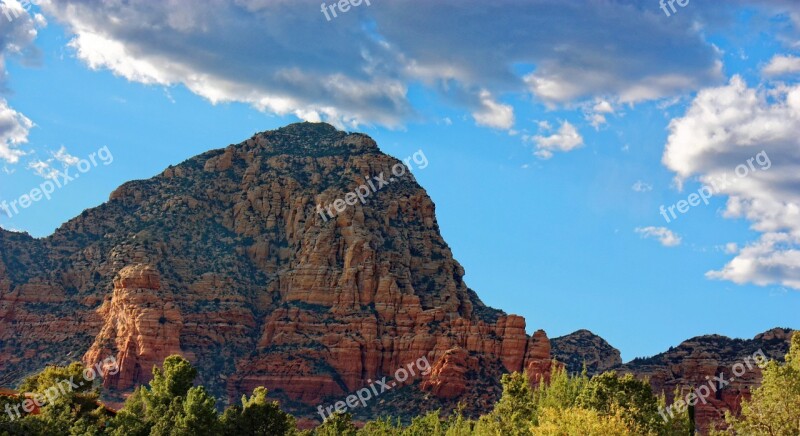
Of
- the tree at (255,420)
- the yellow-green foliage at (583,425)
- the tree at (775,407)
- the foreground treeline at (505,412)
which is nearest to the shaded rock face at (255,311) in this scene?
the foreground treeline at (505,412)

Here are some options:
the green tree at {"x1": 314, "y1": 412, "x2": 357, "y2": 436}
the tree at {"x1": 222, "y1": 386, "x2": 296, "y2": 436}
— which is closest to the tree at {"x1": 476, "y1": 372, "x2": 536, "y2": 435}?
the green tree at {"x1": 314, "y1": 412, "x2": 357, "y2": 436}

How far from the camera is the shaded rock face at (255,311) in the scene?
171 metres

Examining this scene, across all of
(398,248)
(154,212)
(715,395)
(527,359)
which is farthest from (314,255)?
(715,395)

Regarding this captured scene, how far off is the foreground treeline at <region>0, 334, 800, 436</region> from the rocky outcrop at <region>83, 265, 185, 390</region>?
229 ft

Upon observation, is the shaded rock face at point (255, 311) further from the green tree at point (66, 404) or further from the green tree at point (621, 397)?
the green tree at point (66, 404)

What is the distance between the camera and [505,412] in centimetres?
9575

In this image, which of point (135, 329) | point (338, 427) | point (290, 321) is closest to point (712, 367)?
point (290, 321)

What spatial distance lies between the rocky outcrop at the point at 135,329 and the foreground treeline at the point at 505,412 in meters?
69.8

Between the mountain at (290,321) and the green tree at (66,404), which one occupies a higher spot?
the mountain at (290,321)

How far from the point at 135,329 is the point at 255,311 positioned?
2649cm

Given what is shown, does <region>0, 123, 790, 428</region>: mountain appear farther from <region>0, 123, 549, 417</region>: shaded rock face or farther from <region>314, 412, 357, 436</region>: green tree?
<region>314, 412, 357, 436</region>: green tree

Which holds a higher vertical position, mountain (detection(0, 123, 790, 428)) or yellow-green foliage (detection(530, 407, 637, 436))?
mountain (detection(0, 123, 790, 428))

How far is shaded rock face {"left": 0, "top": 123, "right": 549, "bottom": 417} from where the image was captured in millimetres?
170625

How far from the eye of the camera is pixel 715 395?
516 feet
